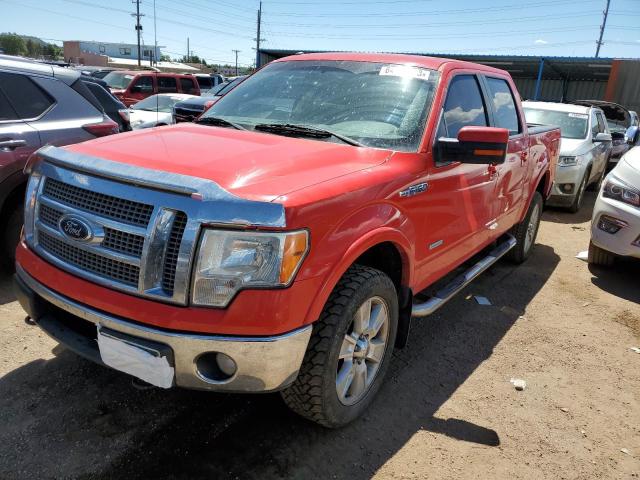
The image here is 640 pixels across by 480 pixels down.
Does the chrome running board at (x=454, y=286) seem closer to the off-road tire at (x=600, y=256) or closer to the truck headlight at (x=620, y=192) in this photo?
the truck headlight at (x=620, y=192)

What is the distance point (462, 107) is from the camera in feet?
11.7

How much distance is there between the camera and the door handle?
3.94m

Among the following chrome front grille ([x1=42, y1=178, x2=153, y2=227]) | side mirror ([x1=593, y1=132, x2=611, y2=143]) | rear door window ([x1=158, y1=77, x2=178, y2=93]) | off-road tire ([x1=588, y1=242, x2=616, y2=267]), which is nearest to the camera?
chrome front grille ([x1=42, y1=178, x2=153, y2=227])

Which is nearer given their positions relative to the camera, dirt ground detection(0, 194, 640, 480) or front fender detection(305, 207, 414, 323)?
front fender detection(305, 207, 414, 323)

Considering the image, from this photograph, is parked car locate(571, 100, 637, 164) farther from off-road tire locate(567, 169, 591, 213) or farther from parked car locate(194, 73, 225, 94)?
parked car locate(194, 73, 225, 94)

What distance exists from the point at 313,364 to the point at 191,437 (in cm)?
79

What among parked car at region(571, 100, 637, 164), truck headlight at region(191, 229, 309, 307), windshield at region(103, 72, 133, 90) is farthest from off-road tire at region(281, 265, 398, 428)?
windshield at region(103, 72, 133, 90)

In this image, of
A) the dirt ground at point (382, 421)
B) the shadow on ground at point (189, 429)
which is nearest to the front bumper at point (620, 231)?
the dirt ground at point (382, 421)

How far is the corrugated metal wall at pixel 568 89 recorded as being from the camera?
25.1 metres

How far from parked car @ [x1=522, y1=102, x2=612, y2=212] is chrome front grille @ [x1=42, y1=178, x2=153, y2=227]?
25.4 ft

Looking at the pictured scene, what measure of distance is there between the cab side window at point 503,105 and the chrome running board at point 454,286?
109 centimetres

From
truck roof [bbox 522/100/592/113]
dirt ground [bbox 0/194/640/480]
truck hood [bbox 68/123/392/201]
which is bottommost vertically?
dirt ground [bbox 0/194/640/480]

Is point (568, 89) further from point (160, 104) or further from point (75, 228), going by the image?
point (75, 228)

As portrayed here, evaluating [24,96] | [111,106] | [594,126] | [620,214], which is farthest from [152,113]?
[620,214]
